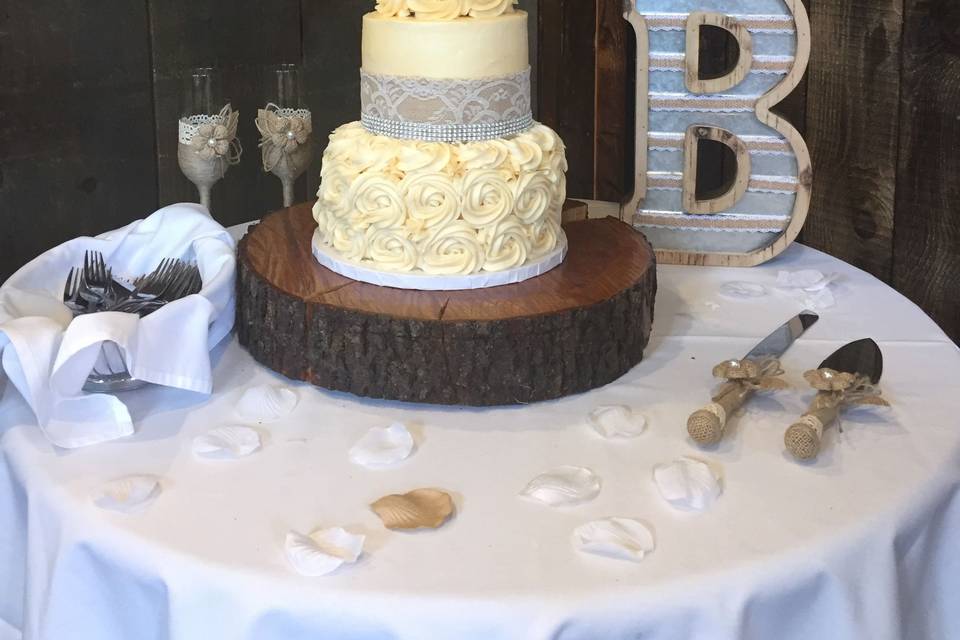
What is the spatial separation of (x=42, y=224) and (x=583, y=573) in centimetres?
186

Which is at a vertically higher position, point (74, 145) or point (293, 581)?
point (74, 145)

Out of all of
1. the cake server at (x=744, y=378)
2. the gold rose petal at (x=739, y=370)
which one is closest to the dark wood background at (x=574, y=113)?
the cake server at (x=744, y=378)

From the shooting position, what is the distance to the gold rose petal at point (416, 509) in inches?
43.8

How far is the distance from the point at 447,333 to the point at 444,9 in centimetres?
40

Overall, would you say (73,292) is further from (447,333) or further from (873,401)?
(873,401)

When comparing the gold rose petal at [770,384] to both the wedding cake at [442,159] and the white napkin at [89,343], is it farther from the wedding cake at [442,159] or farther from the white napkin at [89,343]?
the white napkin at [89,343]

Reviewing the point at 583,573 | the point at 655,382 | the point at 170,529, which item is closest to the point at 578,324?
the point at 655,382

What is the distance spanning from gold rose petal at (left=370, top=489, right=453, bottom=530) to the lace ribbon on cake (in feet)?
1.65

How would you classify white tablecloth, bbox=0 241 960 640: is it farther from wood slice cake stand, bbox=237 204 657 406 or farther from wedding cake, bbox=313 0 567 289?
wedding cake, bbox=313 0 567 289

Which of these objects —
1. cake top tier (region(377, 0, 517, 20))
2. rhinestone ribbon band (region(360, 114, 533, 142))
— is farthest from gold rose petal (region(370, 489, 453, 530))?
cake top tier (region(377, 0, 517, 20))

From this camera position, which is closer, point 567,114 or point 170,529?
point 170,529

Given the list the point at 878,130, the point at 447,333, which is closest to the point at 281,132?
the point at 447,333

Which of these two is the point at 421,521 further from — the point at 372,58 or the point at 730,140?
the point at 730,140

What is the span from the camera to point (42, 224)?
2535 mm
